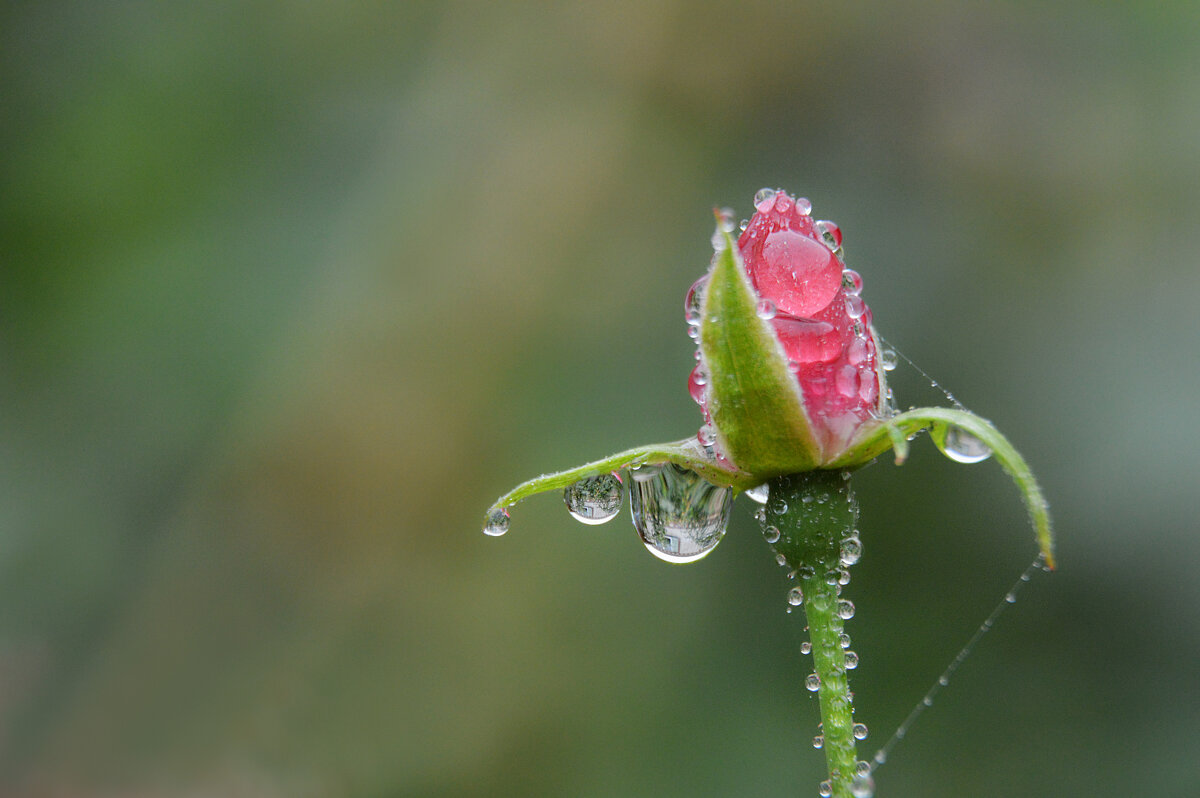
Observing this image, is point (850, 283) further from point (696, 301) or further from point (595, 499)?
point (595, 499)

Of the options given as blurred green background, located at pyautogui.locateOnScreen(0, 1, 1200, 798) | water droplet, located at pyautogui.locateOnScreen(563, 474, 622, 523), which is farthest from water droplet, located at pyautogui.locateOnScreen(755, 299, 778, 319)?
blurred green background, located at pyautogui.locateOnScreen(0, 1, 1200, 798)

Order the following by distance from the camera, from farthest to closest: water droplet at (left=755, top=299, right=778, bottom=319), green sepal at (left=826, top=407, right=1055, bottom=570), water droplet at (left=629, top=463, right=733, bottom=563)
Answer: water droplet at (left=629, top=463, right=733, bottom=563) → water droplet at (left=755, top=299, right=778, bottom=319) → green sepal at (left=826, top=407, right=1055, bottom=570)

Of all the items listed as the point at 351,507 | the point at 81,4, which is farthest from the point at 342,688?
the point at 81,4

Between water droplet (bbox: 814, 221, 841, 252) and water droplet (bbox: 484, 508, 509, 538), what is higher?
water droplet (bbox: 814, 221, 841, 252)

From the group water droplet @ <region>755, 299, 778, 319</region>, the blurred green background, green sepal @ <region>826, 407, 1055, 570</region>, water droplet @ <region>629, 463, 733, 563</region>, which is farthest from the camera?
the blurred green background

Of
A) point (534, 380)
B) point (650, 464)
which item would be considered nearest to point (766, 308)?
point (650, 464)

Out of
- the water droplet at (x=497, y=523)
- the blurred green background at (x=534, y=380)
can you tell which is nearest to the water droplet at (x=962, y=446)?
the water droplet at (x=497, y=523)

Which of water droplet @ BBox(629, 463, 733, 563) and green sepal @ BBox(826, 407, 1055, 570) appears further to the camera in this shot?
water droplet @ BBox(629, 463, 733, 563)

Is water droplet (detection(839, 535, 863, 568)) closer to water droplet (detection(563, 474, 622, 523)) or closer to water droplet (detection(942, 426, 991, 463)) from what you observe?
water droplet (detection(942, 426, 991, 463))
